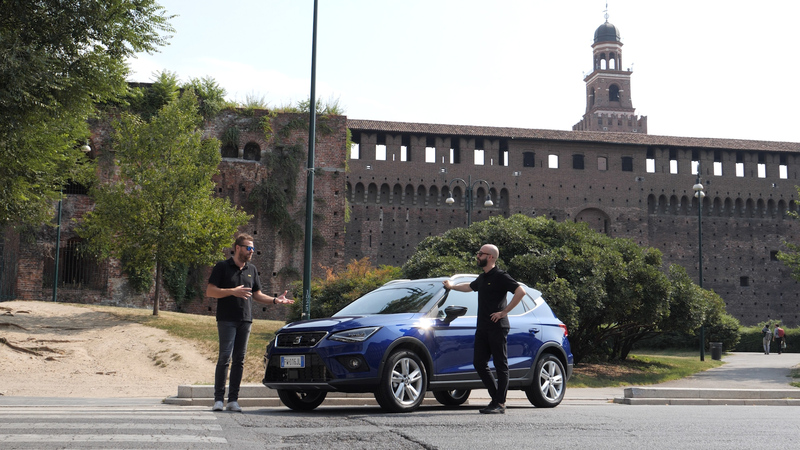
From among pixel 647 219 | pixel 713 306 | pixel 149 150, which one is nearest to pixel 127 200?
pixel 149 150

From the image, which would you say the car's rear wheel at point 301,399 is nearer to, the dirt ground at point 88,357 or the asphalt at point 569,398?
the asphalt at point 569,398

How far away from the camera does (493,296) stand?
776 cm

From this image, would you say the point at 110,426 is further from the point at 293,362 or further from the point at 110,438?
the point at 293,362

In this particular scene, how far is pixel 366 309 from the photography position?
8.53 m

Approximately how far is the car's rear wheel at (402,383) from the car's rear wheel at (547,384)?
5.48ft

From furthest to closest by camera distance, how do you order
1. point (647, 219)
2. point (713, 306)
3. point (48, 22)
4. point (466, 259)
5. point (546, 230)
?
point (647, 219), point (713, 306), point (546, 230), point (466, 259), point (48, 22)

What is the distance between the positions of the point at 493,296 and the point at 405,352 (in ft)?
3.58

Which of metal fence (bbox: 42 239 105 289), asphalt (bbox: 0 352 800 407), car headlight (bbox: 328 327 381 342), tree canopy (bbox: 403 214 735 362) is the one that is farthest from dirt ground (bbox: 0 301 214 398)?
metal fence (bbox: 42 239 105 289)

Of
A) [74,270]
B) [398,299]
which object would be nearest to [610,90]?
[74,270]

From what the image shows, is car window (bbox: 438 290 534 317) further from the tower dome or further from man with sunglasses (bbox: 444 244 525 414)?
the tower dome

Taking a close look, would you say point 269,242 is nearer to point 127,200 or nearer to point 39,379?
point 127,200

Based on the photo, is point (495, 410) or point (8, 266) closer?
point (495, 410)

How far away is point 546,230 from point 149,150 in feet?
→ 43.1

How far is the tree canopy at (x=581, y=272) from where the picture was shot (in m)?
19.6
